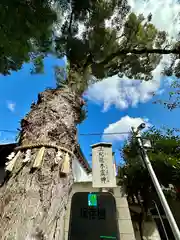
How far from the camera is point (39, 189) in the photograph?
1153mm

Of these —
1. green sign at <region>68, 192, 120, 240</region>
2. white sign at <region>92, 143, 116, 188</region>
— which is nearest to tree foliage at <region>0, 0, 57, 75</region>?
white sign at <region>92, 143, 116, 188</region>

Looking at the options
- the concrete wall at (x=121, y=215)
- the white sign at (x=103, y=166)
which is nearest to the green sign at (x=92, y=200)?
the white sign at (x=103, y=166)

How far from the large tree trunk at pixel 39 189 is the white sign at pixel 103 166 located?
147cm

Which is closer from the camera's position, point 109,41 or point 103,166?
→ point 103,166

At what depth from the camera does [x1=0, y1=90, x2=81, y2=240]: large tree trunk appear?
949 millimetres

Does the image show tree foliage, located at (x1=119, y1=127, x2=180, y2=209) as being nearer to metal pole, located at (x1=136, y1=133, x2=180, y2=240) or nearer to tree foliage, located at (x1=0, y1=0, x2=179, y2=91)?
metal pole, located at (x1=136, y1=133, x2=180, y2=240)

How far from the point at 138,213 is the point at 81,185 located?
2810 mm

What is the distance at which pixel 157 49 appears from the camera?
5.54 metres

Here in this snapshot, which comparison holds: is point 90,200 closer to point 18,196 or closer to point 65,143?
point 65,143

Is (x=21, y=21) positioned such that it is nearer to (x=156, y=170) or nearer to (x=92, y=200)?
(x=92, y=200)

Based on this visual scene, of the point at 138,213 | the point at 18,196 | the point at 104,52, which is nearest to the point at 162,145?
the point at 138,213

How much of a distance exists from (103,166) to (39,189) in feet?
6.90

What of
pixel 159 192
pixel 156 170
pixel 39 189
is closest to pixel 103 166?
pixel 159 192

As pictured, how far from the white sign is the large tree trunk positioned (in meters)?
1.47
